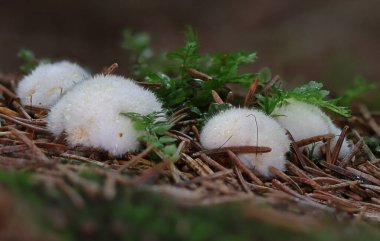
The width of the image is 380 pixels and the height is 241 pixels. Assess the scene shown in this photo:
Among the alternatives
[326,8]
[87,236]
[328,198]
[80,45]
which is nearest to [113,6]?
[80,45]

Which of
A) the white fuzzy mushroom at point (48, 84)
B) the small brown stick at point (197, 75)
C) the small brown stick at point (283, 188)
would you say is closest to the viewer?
the small brown stick at point (283, 188)

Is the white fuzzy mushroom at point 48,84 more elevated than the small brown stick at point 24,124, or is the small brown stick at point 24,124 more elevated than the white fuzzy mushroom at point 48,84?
the white fuzzy mushroom at point 48,84

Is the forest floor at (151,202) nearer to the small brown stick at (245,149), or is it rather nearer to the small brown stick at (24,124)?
the small brown stick at (245,149)

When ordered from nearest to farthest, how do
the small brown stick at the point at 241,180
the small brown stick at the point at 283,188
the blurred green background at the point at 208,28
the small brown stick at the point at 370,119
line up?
the small brown stick at the point at 241,180 < the small brown stick at the point at 283,188 < the small brown stick at the point at 370,119 < the blurred green background at the point at 208,28

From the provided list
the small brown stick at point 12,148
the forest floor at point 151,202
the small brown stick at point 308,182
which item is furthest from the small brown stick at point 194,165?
the small brown stick at point 12,148

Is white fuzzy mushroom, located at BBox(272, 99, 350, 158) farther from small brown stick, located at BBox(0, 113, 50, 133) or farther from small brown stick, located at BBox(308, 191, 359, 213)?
small brown stick, located at BBox(0, 113, 50, 133)

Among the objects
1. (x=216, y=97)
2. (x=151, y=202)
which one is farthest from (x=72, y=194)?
(x=216, y=97)

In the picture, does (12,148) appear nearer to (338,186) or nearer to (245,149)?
(245,149)

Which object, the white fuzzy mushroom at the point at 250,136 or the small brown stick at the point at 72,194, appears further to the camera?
the white fuzzy mushroom at the point at 250,136
